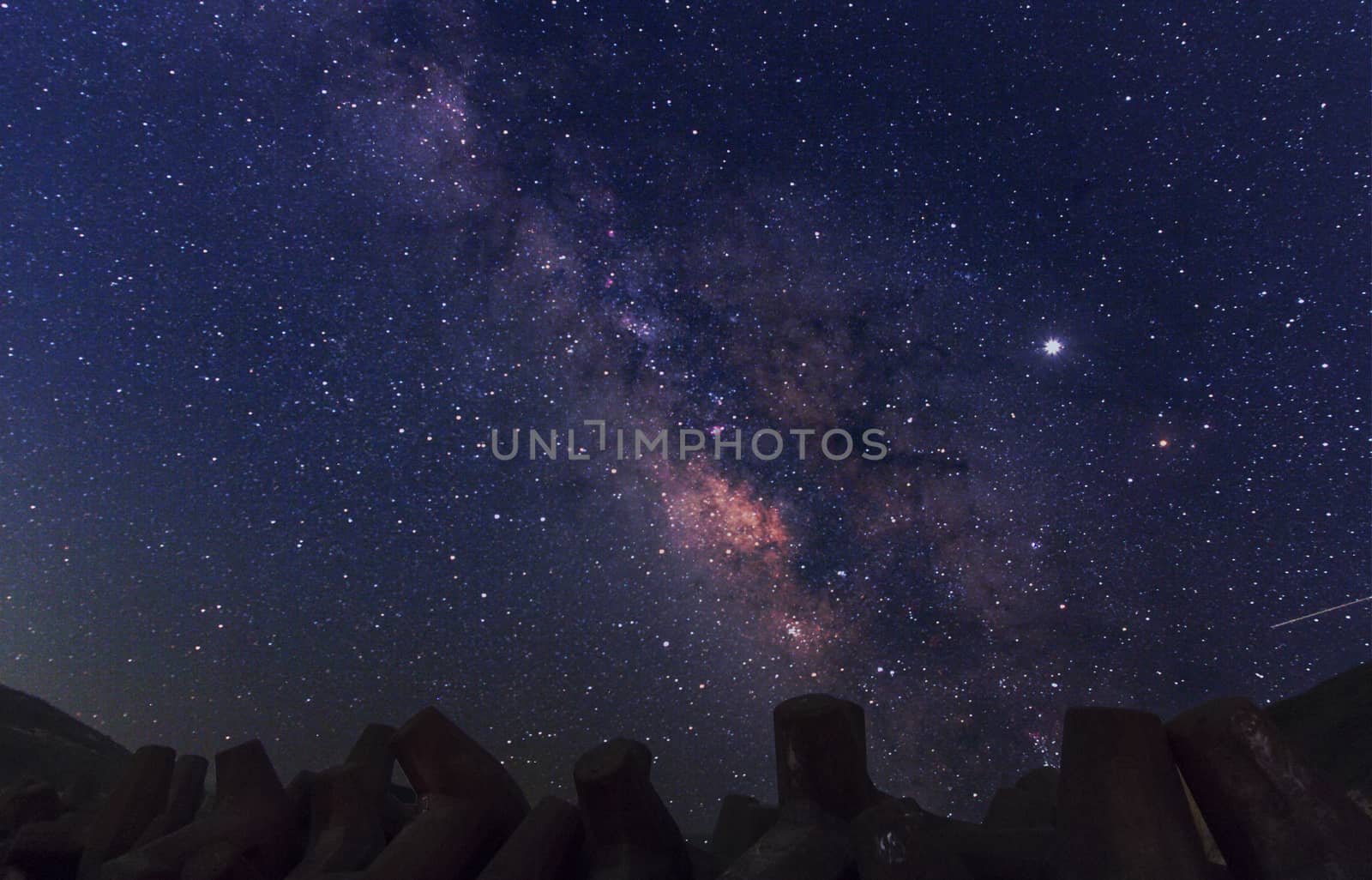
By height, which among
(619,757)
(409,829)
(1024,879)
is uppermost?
(619,757)

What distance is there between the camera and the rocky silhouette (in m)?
3.00

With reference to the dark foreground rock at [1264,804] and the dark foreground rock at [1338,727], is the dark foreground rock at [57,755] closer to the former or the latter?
the dark foreground rock at [1264,804]

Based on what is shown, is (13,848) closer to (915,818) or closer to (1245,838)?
(915,818)

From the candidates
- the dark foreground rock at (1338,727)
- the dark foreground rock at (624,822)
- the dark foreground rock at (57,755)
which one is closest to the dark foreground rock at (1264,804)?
the dark foreground rock at (1338,727)

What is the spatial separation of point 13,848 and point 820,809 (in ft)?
14.1

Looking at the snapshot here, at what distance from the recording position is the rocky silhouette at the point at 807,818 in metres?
3.00

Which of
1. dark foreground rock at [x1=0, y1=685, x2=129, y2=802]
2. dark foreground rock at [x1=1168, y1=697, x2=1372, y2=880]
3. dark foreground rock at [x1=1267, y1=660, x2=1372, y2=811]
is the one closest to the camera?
dark foreground rock at [x1=1168, y1=697, x2=1372, y2=880]

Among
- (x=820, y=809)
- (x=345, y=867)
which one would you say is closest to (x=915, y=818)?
(x=820, y=809)

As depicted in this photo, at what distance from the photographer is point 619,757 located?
3.56 metres

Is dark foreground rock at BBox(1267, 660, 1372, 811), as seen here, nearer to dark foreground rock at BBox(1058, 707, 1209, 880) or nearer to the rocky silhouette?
the rocky silhouette

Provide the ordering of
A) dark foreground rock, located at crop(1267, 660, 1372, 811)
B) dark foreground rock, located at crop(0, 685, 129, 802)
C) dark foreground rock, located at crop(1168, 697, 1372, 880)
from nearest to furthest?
dark foreground rock, located at crop(1168, 697, 1372, 880), dark foreground rock, located at crop(1267, 660, 1372, 811), dark foreground rock, located at crop(0, 685, 129, 802)

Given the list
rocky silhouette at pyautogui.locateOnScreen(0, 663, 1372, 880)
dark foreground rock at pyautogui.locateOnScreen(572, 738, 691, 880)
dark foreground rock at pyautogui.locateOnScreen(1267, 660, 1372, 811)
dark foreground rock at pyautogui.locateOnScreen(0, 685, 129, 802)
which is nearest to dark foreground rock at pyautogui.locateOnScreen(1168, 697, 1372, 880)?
rocky silhouette at pyautogui.locateOnScreen(0, 663, 1372, 880)

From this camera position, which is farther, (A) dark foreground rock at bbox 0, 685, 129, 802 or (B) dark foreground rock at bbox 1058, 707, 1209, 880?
(A) dark foreground rock at bbox 0, 685, 129, 802

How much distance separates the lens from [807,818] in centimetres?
342
